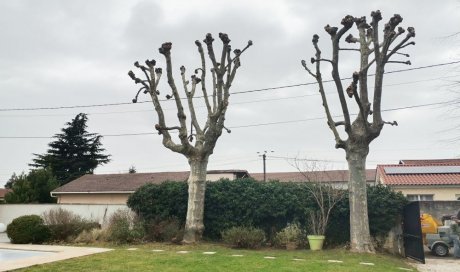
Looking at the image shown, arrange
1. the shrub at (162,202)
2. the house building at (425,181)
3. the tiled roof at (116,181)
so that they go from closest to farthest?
the shrub at (162,202)
the house building at (425,181)
the tiled roof at (116,181)

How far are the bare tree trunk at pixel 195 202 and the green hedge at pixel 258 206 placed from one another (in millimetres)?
765

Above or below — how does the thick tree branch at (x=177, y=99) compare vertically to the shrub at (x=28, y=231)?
above

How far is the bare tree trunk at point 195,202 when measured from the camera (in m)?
13.0

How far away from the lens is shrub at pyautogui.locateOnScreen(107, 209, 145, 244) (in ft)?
41.9

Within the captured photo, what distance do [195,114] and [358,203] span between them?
21.5ft

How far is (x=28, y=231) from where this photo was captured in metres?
13.1

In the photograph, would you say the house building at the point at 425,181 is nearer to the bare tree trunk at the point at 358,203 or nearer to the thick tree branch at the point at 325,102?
the bare tree trunk at the point at 358,203

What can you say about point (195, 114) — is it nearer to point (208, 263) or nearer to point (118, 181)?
point (208, 263)

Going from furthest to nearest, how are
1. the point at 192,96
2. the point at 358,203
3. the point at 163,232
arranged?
the point at 192,96
the point at 163,232
the point at 358,203

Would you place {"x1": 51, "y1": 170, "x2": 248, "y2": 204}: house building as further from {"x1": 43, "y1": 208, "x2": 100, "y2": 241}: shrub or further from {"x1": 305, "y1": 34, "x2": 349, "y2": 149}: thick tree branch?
{"x1": 305, "y1": 34, "x2": 349, "y2": 149}: thick tree branch

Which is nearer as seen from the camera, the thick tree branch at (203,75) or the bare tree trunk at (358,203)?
the bare tree trunk at (358,203)

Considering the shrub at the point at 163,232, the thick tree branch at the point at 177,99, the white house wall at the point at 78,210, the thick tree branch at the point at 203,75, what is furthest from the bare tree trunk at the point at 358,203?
the white house wall at the point at 78,210

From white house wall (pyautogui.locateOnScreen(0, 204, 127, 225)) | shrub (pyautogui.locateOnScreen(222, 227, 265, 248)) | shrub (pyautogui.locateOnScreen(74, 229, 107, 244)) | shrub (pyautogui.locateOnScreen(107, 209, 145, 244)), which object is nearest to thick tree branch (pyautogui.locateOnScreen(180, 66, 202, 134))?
shrub (pyautogui.locateOnScreen(222, 227, 265, 248))

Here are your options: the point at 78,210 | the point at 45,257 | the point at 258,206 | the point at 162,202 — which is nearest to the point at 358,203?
the point at 258,206
